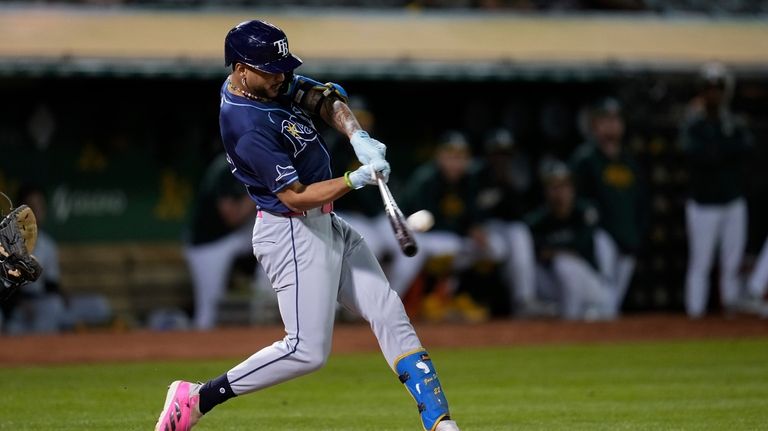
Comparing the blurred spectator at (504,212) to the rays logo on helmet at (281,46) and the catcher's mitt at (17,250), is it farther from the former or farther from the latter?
the rays logo on helmet at (281,46)

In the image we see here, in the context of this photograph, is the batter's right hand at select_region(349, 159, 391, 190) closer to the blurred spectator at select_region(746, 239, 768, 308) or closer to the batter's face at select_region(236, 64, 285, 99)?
the batter's face at select_region(236, 64, 285, 99)

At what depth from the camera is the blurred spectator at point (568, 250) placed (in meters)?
12.5

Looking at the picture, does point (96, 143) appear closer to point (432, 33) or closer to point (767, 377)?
point (432, 33)

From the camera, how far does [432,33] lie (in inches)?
496

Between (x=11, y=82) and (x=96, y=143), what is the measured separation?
99cm

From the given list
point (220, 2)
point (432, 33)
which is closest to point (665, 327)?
point (432, 33)

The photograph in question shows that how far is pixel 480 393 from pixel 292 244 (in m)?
2.58

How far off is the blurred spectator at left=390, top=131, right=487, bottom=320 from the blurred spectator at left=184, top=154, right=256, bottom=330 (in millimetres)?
1475

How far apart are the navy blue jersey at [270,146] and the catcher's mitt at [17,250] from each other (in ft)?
3.53

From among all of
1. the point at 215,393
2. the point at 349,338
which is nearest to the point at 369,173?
the point at 215,393

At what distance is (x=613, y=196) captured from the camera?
42.0 ft

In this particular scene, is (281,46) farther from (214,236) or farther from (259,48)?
(214,236)

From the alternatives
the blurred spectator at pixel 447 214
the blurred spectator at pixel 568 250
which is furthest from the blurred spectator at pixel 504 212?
the blurred spectator at pixel 447 214

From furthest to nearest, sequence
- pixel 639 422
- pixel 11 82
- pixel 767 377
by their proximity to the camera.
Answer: pixel 11 82, pixel 767 377, pixel 639 422
